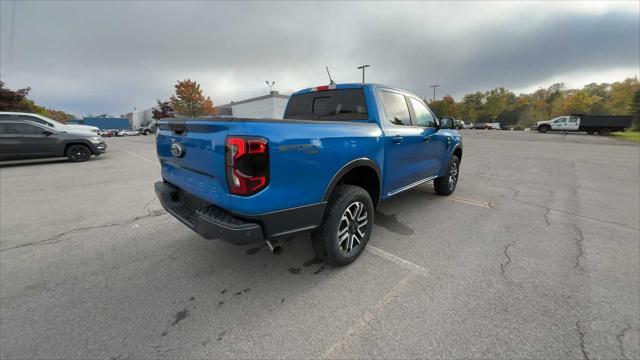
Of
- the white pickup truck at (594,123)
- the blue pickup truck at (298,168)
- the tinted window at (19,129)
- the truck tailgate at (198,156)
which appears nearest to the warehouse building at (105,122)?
the tinted window at (19,129)

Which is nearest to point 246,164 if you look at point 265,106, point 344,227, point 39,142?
point 344,227

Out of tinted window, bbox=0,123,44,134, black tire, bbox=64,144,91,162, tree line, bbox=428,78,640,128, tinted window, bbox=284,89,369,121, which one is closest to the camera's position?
tinted window, bbox=284,89,369,121

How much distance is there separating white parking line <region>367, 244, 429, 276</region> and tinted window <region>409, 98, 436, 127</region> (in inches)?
78.8

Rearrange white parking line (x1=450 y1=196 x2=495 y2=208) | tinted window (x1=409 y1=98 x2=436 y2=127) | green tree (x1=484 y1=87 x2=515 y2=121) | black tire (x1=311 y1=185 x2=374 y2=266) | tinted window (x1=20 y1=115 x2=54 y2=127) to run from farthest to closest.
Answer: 1. green tree (x1=484 y1=87 x2=515 y2=121)
2. tinted window (x1=20 y1=115 x2=54 y2=127)
3. white parking line (x1=450 y1=196 x2=495 y2=208)
4. tinted window (x1=409 y1=98 x2=436 y2=127)
5. black tire (x1=311 y1=185 x2=374 y2=266)

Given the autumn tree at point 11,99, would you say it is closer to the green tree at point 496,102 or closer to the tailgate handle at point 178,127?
the tailgate handle at point 178,127

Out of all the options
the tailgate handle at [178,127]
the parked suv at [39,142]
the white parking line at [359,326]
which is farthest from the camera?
the parked suv at [39,142]

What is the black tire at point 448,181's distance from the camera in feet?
16.6

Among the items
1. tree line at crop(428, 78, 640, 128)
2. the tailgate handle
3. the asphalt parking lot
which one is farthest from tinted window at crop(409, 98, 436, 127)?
tree line at crop(428, 78, 640, 128)

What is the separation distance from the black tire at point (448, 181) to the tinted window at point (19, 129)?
12496mm

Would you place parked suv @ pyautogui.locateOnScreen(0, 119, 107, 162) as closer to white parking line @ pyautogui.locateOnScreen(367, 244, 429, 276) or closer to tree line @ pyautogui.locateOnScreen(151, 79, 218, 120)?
white parking line @ pyautogui.locateOnScreen(367, 244, 429, 276)

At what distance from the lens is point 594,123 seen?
27.8 meters

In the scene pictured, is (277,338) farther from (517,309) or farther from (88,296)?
(517,309)

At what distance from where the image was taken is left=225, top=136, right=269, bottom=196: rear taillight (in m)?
1.84

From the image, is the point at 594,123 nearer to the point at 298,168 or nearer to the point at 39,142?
the point at 298,168
